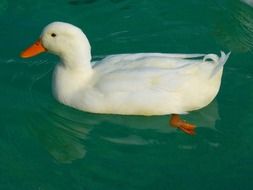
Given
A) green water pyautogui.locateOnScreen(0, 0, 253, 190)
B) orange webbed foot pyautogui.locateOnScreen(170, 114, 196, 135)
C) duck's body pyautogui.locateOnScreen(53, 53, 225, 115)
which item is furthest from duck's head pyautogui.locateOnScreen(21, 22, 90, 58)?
orange webbed foot pyautogui.locateOnScreen(170, 114, 196, 135)

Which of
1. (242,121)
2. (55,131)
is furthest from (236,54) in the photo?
(55,131)

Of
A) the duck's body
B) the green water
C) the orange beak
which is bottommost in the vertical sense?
the green water

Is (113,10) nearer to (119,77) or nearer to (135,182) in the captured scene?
(119,77)

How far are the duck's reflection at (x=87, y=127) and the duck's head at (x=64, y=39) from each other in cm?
55

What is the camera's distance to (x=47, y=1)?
816cm

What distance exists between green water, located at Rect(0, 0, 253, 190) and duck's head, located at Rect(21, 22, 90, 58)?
55 cm

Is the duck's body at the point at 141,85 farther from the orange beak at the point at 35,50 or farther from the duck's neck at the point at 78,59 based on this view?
the orange beak at the point at 35,50

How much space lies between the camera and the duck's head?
5.86 meters

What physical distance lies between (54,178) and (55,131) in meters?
0.62

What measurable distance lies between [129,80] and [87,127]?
0.59 m

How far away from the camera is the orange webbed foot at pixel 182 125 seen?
5922 mm

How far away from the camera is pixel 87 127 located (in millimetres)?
6023

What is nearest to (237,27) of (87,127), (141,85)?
(141,85)

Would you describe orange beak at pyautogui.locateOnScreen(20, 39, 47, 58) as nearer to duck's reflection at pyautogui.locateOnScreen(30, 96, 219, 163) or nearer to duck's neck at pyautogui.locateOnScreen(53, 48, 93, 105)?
duck's neck at pyautogui.locateOnScreen(53, 48, 93, 105)
